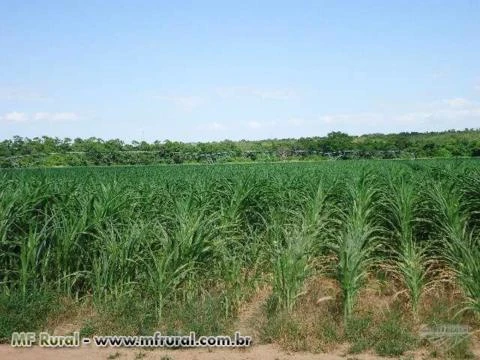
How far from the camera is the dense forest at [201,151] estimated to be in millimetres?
61525

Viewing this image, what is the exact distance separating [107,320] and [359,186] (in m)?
4.40

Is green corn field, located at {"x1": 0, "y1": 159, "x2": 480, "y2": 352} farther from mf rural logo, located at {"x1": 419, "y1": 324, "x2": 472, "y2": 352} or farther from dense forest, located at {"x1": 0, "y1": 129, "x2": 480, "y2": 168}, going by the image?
dense forest, located at {"x1": 0, "y1": 129, "x2": 480, "y2": 168}

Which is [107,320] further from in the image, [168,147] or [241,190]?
[168,147]

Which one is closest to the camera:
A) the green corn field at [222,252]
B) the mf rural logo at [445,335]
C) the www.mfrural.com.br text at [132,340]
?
the mf rural logo at [445,335]

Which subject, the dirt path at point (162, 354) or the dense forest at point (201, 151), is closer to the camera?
the dirt path at point (162, 354)

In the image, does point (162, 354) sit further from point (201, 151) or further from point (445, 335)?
point (201, 151)

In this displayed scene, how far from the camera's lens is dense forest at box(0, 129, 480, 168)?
61.5 meters

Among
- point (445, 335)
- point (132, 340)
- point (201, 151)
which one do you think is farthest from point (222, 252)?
point (201, 151)

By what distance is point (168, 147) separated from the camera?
238ft

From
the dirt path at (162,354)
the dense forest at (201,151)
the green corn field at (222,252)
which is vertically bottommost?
the dirt path at (162,354)

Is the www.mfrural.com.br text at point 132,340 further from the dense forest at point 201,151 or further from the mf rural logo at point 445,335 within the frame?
the dense forest at point 201,151

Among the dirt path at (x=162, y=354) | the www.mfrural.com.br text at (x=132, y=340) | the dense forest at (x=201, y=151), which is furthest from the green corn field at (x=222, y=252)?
the dense forest at (x=201, y=151)

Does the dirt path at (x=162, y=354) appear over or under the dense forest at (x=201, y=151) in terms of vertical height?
under

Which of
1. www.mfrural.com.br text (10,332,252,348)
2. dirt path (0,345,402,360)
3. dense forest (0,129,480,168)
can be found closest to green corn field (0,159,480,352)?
www.mfrural.com.br text (10,332,252,348)
